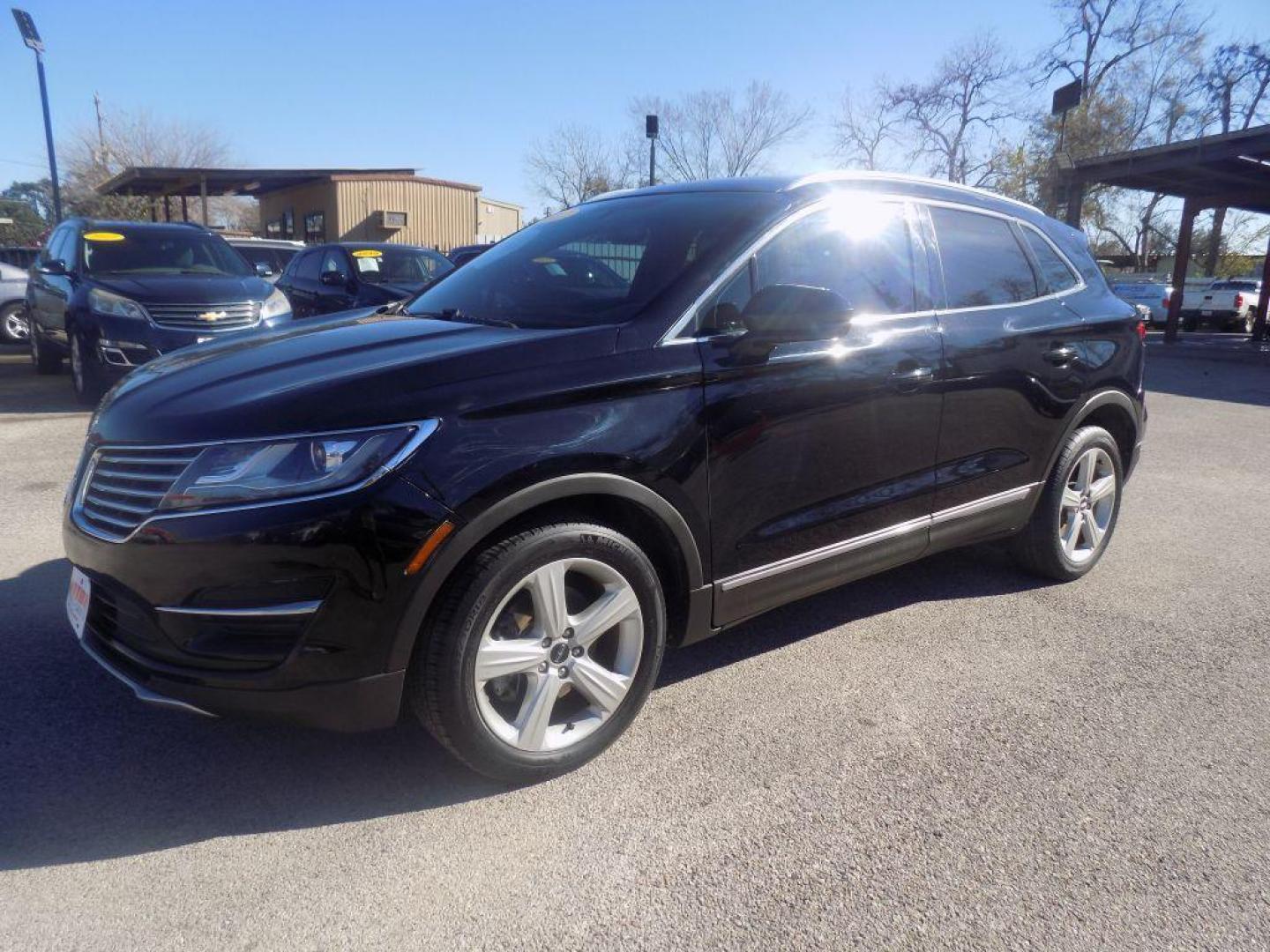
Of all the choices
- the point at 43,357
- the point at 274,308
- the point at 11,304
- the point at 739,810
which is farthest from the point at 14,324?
the point at 739,810

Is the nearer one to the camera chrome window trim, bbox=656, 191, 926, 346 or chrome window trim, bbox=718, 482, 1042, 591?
chrome window trim, bbox=656, 191, 926, 346

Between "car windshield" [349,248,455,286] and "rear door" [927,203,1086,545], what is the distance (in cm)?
863

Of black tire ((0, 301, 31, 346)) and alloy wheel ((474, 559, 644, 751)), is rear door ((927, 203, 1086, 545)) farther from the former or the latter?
black tire ((0, 301, 31, 346))

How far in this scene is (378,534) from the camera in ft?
7.57

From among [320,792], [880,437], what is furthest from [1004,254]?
[320,792]

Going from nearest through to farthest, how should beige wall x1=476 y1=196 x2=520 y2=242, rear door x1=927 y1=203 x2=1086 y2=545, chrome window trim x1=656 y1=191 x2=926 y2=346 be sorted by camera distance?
chrome window trim x1=656 y1=191 x2=926 y2=346
rear door x1=927 y1=203 x2=1086 y2=545
beige wall x1=476 y1=196 x2=520 y2=242

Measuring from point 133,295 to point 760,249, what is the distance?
23.2 ft

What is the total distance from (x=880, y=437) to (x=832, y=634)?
0.91 meters

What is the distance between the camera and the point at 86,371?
841 cm

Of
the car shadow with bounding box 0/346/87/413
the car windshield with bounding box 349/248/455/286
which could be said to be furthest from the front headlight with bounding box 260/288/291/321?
the car windshield with bounding box 349/248/455/286

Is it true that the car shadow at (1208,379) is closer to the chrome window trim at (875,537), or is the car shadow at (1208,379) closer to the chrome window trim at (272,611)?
the chrome window trim at (875,537)

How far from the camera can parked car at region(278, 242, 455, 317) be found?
437 inches

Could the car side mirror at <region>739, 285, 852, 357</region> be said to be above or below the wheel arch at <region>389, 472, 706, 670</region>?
above

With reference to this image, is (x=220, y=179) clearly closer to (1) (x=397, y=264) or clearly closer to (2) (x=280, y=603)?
(1) (x=397, y=264)
